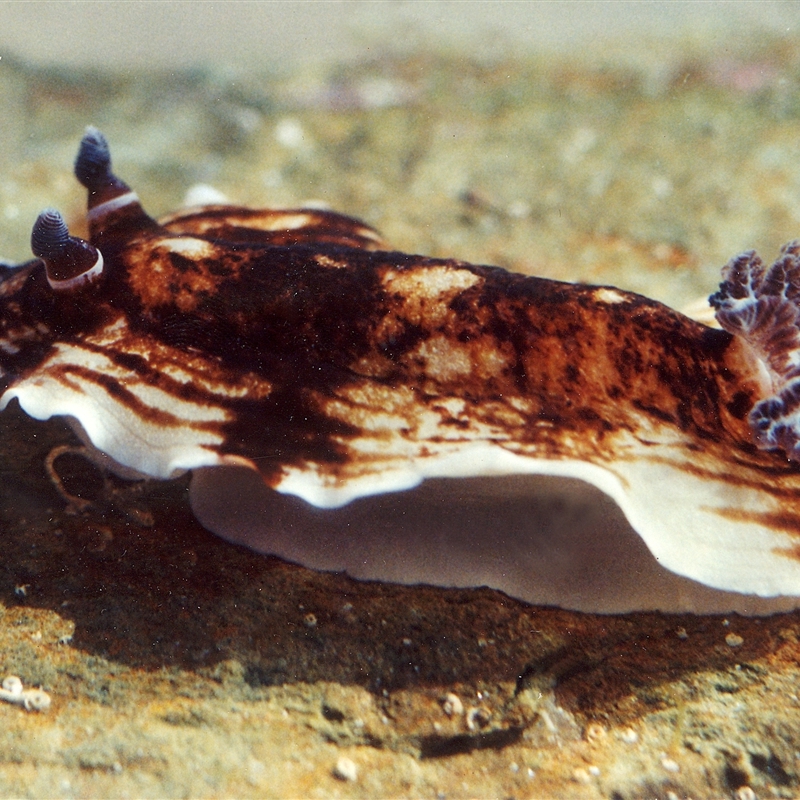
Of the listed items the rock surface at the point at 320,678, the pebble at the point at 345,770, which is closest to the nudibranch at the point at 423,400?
the rock surface at the point at 320,678

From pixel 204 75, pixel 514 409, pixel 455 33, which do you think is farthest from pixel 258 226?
pixel 455 33

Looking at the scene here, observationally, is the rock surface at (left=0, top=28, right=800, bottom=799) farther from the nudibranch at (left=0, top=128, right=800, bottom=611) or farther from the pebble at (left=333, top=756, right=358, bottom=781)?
the nudibranch at (left=0, top=128, right=800, bottom=611)

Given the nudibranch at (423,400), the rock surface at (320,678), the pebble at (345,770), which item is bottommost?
the pebble at (345,770)

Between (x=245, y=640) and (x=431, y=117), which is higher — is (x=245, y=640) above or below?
below

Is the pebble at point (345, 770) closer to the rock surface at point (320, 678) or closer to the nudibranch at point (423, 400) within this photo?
the rock surface at point (320, 678)


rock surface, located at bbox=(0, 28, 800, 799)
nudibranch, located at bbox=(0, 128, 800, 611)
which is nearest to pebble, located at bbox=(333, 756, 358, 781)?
rock surface, located at bbox=(0, 28, 800, 799)

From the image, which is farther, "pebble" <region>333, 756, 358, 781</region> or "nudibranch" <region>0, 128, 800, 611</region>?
"nudibranch" <region>0, 128, 800, 611</region>

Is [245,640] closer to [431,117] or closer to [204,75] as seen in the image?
[431,117]

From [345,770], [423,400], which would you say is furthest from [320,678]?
[423,400]
